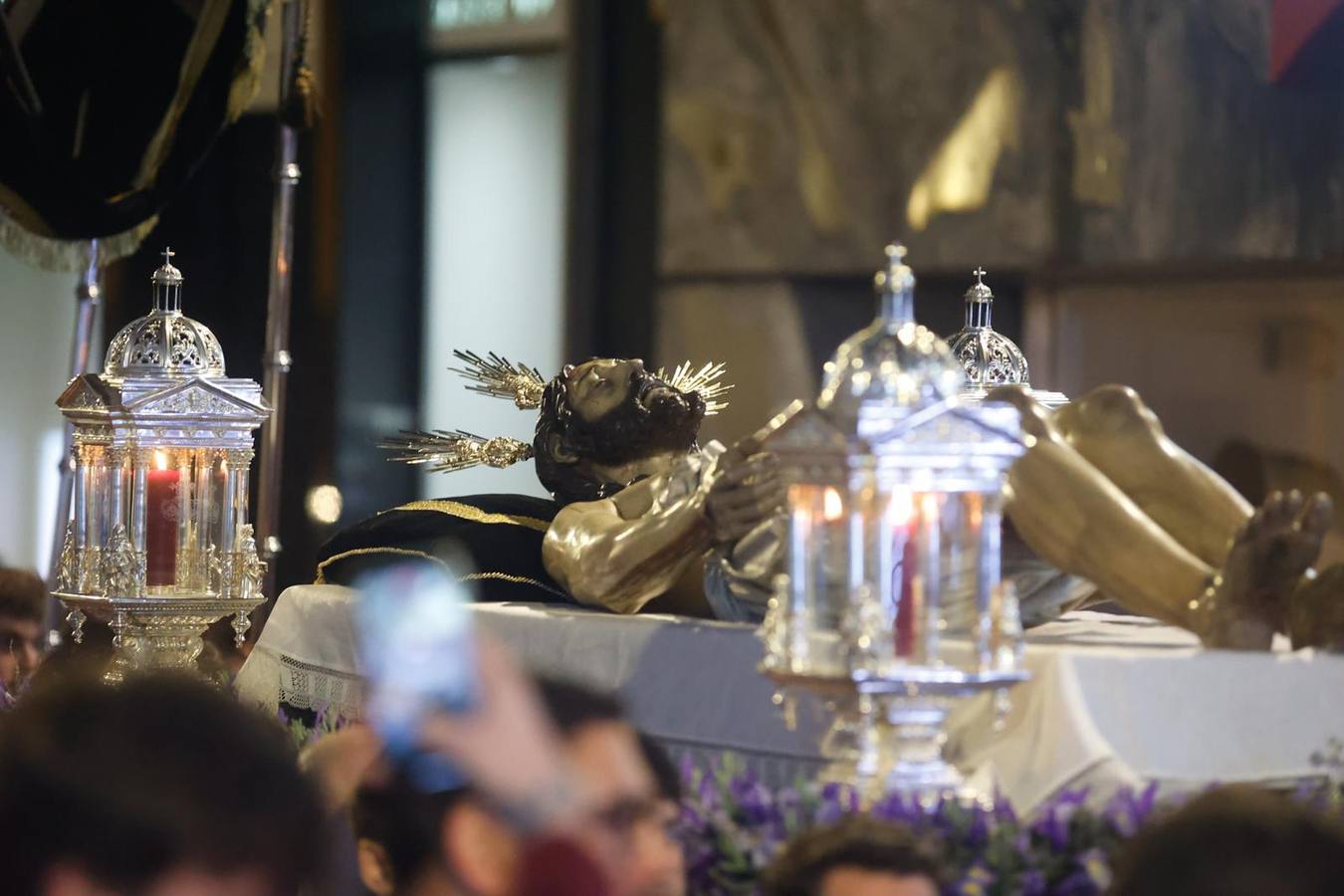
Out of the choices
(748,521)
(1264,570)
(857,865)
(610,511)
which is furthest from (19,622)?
(857,865)

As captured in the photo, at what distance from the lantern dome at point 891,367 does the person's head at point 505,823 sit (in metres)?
1.05

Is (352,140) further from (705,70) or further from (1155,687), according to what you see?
(1155,687)

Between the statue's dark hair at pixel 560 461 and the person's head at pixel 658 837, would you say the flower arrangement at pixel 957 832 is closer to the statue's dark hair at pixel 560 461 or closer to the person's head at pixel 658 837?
the person's head at pixel 658 837

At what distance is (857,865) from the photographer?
165cm

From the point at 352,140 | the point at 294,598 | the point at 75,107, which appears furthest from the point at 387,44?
the point at 294,598

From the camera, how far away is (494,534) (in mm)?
3750

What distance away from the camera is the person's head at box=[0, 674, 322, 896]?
96 centimetres

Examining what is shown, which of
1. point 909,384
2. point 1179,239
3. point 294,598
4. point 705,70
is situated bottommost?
point 294,598

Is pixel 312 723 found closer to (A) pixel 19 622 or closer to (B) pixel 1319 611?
(A) pixel 19 622

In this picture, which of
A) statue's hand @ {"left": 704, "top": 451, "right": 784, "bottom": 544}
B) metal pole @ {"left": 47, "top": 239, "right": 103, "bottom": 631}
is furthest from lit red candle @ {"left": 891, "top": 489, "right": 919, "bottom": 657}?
metal pole @ {"left": 47, "top": 239, "right": 103, "bottom": 631}

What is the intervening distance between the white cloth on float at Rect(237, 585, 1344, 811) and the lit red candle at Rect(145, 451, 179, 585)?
131cm

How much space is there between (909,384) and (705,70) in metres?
4.65

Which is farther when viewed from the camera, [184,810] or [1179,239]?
[1179,239]

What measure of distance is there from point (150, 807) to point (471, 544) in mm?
2778
